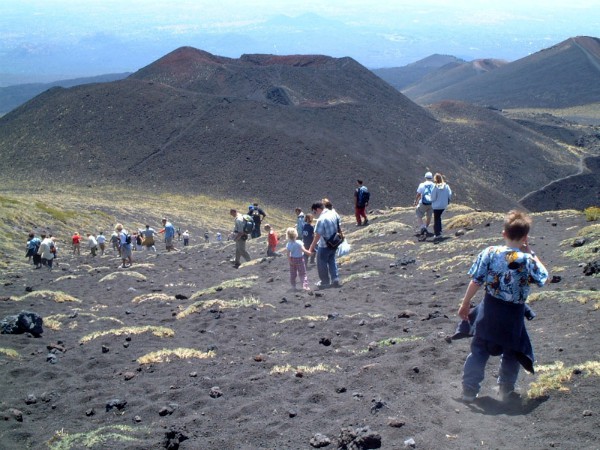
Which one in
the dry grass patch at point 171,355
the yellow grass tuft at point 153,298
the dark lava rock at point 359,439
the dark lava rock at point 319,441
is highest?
the dark lava rock at point 359,439

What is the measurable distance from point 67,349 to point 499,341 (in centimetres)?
610

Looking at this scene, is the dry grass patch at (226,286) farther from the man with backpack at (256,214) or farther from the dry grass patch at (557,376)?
the man with backpack at (256,214)

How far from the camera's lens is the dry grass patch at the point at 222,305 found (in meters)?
11.3

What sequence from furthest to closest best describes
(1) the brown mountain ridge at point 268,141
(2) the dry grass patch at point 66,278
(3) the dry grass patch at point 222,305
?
(1) the brown mountain ridge at point 268,141 → (2) the dry grass patch at point 66,278 → (3) the dry grass patch at point 222,305

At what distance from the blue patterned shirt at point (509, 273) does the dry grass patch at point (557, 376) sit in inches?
33.9

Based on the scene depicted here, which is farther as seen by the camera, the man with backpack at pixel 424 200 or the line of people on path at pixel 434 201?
the man with backpack at pixel 424 200

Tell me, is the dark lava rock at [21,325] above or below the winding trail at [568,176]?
above

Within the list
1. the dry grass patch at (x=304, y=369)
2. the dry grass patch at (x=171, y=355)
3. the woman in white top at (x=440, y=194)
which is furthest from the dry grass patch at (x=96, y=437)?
the woman in white top at (x=440, y=194)

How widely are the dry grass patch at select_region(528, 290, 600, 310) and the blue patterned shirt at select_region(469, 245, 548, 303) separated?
3.04m

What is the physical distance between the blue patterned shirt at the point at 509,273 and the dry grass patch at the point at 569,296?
3.04m

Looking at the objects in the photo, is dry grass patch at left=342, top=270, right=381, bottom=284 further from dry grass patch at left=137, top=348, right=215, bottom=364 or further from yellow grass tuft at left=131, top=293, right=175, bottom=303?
dry grass patch at left=137, top=348, right=215, bottom=364

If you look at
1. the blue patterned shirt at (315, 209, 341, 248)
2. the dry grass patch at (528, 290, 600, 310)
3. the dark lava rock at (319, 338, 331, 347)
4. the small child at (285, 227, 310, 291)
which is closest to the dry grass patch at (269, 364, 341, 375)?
the dark lava rock at (319, 338, 331, 347)

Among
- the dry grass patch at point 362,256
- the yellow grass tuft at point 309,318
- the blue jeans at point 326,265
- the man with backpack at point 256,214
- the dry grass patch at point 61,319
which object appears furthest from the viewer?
the man with backpack at point 256,214

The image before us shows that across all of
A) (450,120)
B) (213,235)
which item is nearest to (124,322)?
(213,235)
